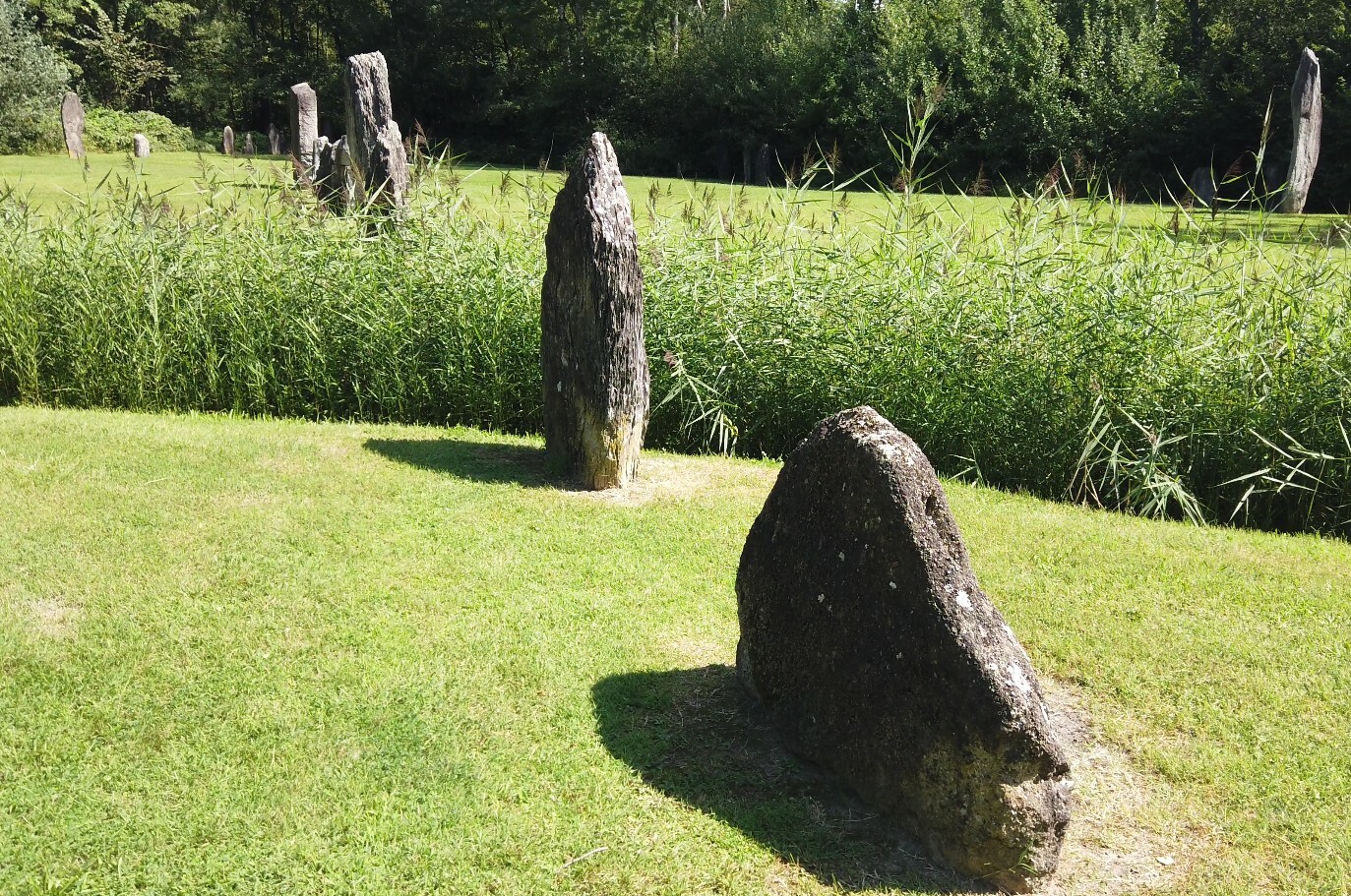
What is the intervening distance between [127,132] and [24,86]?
5.49 meters

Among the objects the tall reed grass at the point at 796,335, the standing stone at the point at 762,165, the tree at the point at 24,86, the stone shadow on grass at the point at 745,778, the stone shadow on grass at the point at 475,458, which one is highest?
the tree at the point at 24,86

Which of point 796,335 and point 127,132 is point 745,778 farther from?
point 127,132

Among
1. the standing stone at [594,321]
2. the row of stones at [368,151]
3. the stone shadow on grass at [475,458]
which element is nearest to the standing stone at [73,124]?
the row of stones at [368,151]

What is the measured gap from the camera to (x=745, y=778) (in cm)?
415

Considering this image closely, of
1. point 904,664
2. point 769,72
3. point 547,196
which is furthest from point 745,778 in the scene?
point 769,72

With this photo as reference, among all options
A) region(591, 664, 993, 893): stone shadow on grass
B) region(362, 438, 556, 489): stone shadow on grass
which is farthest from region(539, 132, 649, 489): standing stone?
region(591, 664, 993, 893): stone shadow on grass

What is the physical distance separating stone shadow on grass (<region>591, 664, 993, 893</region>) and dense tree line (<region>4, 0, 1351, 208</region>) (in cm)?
1401

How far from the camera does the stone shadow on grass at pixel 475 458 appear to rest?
7.06 meters

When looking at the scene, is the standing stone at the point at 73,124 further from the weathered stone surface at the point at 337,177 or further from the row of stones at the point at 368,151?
the row of stones at the point at 368,151

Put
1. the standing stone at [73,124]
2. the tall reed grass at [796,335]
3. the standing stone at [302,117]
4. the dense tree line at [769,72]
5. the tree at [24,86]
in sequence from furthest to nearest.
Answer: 1. the tree at [24,86]
2. the standing stone at [73,124]
3. the dense tree line at [769,72]
4. the standing stone at [302,117]
5. the tall reed grass at [796,335]

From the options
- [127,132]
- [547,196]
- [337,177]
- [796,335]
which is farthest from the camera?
[127,132]

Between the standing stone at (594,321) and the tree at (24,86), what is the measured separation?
1288 inches

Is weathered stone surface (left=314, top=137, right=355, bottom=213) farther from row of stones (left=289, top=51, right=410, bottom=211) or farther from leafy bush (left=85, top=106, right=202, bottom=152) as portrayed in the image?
leafy bush (left=85, top=106, right=202, bottom=152)

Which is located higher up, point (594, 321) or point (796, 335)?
point (594, 321)
